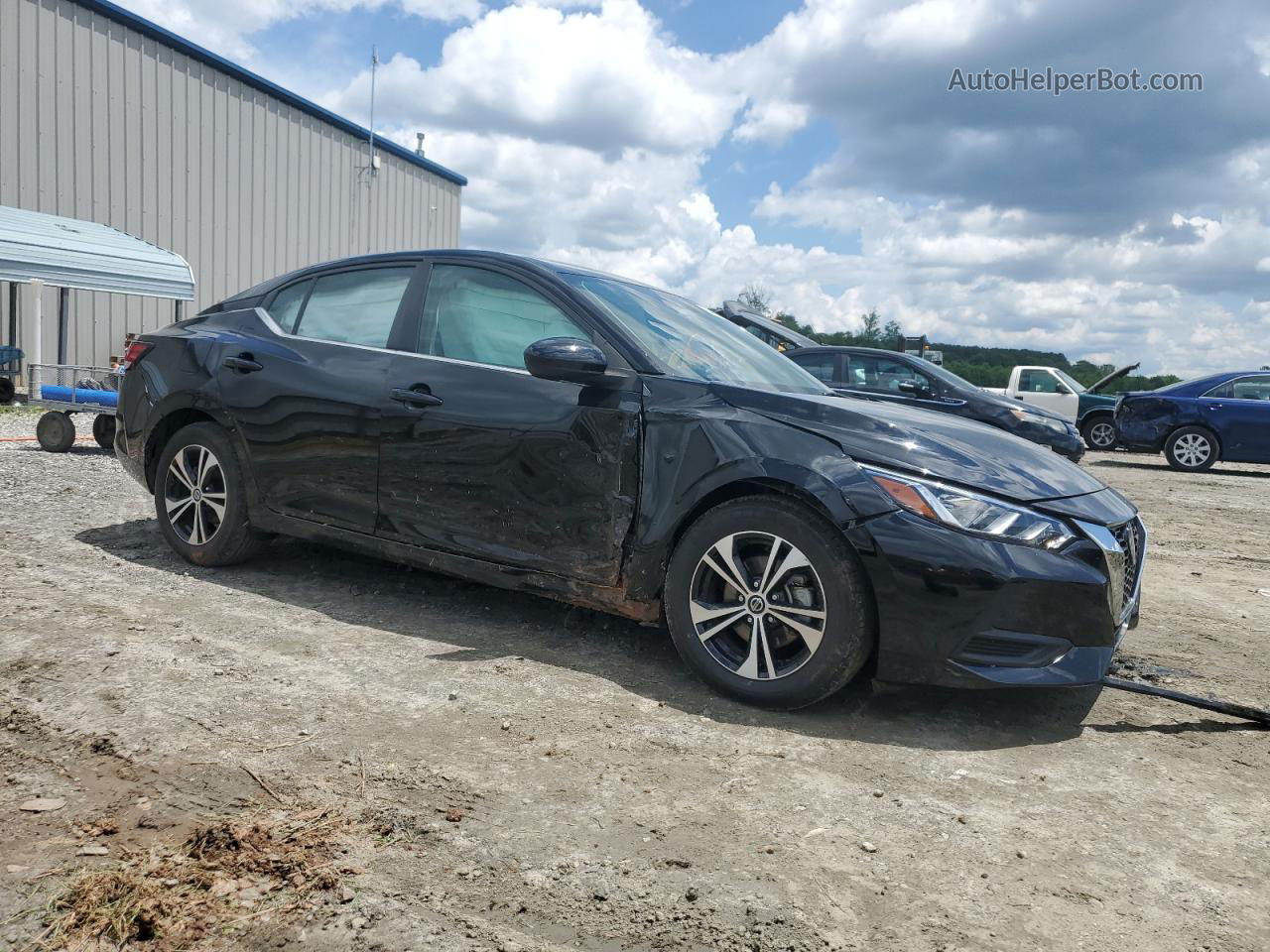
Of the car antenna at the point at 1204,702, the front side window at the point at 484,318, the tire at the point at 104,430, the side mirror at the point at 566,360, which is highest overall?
the front side window at the point at 484,318

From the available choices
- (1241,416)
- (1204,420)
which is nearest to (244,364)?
(1204,420)

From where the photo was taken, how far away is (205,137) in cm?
2077

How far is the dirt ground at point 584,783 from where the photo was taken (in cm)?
208

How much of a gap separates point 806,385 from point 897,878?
95.9 inches

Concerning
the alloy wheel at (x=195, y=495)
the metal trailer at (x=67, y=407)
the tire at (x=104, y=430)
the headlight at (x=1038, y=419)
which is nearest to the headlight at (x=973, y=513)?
the alloy wheel at (x=195, y=495)

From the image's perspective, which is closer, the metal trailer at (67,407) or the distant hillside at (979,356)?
the metal trailer at (67,407)

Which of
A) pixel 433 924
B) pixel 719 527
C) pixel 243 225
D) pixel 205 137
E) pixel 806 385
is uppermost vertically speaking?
Result: pixel 205 137

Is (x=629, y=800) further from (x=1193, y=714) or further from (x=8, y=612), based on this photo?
(x=8, y=612)

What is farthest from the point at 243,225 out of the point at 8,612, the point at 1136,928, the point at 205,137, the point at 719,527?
the point at 1136,928

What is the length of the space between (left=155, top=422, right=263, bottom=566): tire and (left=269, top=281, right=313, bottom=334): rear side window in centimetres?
59

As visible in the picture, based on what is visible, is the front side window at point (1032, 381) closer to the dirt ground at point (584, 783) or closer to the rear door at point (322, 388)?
the dirt ground at point (584, 783)

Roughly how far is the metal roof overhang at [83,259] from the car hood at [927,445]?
15318mm

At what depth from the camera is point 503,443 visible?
12.7 feet

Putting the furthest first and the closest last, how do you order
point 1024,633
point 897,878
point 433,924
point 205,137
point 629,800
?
point 205,137 → point 1024,633 → point 629,800 → point 897,878 → point 433,924
